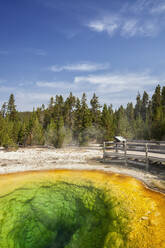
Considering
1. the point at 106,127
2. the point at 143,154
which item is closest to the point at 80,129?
the point at 106,127

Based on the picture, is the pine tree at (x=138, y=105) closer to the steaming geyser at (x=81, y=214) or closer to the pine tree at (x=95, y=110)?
the pine tree at (x=95, y=110)

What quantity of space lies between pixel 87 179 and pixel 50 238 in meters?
4.47

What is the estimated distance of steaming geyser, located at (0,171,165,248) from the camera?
4344 millimetres

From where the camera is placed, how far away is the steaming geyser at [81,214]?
434cm

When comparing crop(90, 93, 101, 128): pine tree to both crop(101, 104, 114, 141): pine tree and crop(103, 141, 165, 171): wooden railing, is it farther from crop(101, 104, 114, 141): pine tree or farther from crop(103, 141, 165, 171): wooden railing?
crop(103, 141, 165, 171): wooden railing

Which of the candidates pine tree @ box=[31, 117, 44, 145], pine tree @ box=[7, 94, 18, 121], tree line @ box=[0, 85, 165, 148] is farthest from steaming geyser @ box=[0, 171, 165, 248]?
pine tree @ box=[7, 94, 18, 121]

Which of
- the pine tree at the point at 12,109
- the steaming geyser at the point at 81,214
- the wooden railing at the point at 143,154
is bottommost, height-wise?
the steaming geyser at the point at 81,214

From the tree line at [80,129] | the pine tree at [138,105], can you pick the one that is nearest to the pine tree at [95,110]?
the tree line at [80,129]

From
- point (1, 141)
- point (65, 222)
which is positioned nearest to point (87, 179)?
point (65, 222)

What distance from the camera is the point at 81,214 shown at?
18.5ft

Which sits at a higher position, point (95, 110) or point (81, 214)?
point (95, 110)

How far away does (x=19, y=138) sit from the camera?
33.0 metres

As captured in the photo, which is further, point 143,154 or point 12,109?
point 12,109

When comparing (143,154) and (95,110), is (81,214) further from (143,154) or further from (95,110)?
(95,110)
